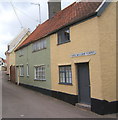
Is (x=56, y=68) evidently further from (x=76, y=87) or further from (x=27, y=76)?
(x=27, y=76)

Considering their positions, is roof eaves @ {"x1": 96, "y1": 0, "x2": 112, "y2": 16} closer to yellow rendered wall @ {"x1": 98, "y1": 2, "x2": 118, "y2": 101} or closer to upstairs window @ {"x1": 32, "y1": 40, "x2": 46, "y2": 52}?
yellow rendered wall @ {"x1": 98, "y1": 2, "x2": 118, "y2": 101}

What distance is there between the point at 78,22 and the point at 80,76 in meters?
3.15

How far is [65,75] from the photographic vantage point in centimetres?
1247

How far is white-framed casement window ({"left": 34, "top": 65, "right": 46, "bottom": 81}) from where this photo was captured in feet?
52.7

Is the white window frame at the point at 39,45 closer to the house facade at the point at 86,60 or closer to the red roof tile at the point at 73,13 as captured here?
the house facade at the point at 86,60

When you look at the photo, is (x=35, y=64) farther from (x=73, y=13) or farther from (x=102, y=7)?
(x=102, y=7)

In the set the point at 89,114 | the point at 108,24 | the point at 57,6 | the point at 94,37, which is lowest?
the point at 89,114

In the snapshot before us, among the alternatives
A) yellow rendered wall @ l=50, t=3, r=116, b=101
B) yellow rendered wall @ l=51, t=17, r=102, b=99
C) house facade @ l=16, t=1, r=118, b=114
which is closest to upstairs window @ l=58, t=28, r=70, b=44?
house facade @ l=16, t=1, r=118, b=114

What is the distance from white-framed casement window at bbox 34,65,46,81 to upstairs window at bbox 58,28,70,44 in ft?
12.6

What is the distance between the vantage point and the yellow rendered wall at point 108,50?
9.27 meters

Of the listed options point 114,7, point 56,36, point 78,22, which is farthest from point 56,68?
point 114,7

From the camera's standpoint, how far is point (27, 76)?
20281 millimetres

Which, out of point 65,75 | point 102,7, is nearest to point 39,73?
point 65,75

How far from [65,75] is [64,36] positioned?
261cm
